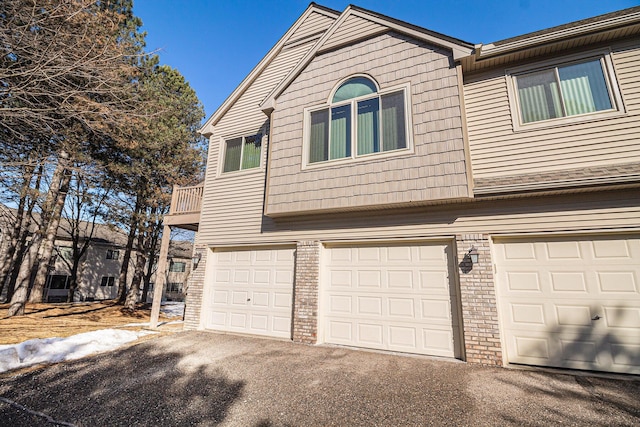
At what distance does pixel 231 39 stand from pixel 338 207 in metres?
9.17

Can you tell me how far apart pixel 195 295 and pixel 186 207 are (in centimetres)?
302

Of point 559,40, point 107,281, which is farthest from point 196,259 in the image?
point 107,281

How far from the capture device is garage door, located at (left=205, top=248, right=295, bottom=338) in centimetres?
747

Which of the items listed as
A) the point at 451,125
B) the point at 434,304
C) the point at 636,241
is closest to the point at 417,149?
the point at 451,125

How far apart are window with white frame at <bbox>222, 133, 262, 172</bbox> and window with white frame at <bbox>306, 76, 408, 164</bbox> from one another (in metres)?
2.11

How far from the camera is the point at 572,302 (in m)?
5.11

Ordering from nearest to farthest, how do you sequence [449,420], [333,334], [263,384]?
[449,420], [263,384], [333,334]

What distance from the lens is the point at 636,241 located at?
4.96 m

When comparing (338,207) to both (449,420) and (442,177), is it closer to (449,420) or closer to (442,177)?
(442,177)

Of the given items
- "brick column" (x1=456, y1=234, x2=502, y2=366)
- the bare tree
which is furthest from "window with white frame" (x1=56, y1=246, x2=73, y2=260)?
"brick column" (x1=456, y1=234, x2=502, y2=366)

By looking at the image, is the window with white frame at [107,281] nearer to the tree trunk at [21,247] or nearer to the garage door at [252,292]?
the tree trunk at [21,247]

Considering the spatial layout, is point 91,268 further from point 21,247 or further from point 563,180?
point 563,180

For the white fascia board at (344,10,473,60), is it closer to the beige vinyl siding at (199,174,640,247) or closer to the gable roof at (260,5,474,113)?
the gable roof at (260,5,474,113)

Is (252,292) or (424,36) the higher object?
(424,36)
